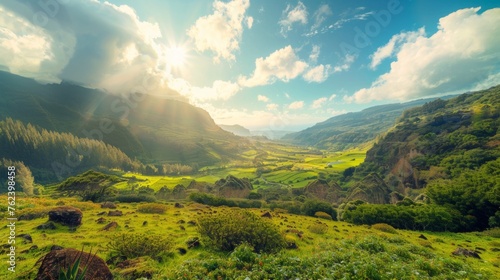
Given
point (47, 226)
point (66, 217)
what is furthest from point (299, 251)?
point (47, 226)

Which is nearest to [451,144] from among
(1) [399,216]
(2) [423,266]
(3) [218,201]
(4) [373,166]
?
(4) [373,166]

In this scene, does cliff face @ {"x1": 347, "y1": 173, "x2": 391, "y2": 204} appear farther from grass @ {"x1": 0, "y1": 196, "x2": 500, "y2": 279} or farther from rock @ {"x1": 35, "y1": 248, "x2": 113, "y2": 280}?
rock @ {"x1": 35, "y1": 248, "x2": 113, "y2": 280}

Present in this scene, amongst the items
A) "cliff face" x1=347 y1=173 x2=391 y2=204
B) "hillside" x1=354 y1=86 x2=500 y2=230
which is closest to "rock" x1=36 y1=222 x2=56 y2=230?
"hillside" x1=354 y1=86 x2=500 y2=230

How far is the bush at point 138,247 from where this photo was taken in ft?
71.3

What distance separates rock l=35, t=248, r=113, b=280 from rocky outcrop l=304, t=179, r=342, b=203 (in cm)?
11293

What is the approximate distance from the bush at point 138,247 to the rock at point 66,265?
22.2ft

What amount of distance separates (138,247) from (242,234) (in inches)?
423

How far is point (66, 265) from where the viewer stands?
46.4ft

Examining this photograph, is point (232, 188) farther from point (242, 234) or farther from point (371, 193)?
point (242, 234)

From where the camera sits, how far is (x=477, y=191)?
60000 mm

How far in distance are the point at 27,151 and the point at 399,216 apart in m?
278

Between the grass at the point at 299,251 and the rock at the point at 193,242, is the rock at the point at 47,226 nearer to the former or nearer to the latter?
the grass at the point at 299,251

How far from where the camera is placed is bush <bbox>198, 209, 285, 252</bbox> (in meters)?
24.6

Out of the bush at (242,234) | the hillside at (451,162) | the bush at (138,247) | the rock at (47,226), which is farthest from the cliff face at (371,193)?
the rock at (47,226)
